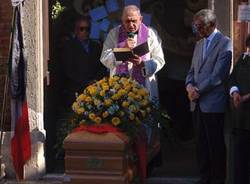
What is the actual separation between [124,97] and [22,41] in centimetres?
183

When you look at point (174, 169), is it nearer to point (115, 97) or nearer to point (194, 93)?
point (194, 93)

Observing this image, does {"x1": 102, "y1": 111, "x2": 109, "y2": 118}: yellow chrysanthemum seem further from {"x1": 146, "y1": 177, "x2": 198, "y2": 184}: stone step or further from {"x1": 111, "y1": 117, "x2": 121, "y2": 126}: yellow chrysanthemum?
{"x1": 146, "y1": 177, "x2": 198, "y2": 184}: stone step

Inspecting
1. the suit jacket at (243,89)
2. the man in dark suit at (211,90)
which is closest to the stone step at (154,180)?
the man in dark suit at (211,90)

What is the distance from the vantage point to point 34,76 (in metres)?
7.63

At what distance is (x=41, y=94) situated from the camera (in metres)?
7.70

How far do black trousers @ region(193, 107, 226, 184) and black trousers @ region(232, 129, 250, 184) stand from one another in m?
0.24

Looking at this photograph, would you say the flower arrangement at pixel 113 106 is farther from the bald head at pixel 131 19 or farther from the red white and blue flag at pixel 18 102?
the red white and blue flag at pixel 18 102

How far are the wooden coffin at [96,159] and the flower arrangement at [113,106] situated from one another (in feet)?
0.68

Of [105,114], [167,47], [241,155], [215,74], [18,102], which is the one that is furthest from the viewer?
[167,47]

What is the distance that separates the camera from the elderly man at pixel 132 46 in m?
7.11

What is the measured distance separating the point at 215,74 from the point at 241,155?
33.0 inches

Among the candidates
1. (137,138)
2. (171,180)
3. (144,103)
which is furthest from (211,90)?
(171,180)

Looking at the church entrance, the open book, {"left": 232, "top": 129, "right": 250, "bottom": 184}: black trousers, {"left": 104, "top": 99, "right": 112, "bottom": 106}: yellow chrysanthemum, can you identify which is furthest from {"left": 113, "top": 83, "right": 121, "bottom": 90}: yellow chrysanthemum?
the church entrance

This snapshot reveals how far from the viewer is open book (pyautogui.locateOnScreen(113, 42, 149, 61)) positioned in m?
6.87
